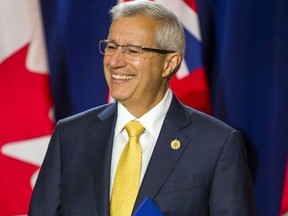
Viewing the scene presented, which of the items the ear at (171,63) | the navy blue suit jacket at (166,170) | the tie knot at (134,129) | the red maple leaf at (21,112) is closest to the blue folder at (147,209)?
the navy blue suit jacket at (166,170)

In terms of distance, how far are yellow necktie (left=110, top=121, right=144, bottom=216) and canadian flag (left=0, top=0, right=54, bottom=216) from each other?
47cm

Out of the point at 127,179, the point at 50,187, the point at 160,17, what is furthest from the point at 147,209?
the point at 160,17

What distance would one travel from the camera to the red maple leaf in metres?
1.83

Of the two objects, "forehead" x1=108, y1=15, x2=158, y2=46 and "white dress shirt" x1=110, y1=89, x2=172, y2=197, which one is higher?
"forehead" x1=108, y1=15, x2=158, y2=46

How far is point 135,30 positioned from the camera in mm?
1425

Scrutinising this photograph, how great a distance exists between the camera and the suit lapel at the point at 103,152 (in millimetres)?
1413

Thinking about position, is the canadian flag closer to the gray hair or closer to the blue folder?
the gray hair

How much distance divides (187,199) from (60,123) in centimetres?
35

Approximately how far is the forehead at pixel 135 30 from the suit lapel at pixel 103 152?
18 centimetres

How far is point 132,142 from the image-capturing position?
4.74ft

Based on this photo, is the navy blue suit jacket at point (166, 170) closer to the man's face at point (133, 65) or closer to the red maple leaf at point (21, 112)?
the man's face at point (133, 65)

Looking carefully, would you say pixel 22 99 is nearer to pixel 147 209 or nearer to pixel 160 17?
pixel 160 17

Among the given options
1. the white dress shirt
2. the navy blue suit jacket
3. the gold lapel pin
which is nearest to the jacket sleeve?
the navy blue suit jacket

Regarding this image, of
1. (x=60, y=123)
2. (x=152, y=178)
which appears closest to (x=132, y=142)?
(x=152, y=178)
